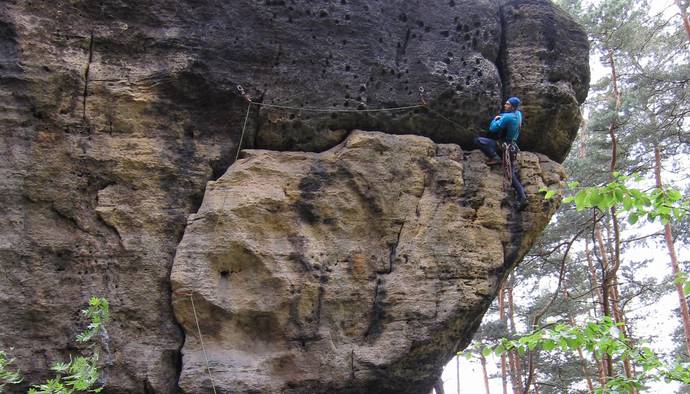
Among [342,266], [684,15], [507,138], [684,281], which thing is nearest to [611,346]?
[684,281]

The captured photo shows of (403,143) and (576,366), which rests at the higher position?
(403,143)

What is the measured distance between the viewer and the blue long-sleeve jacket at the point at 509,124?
20.9 ft

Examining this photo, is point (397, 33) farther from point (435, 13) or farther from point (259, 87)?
point (259, 87)

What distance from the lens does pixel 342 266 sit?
593cm

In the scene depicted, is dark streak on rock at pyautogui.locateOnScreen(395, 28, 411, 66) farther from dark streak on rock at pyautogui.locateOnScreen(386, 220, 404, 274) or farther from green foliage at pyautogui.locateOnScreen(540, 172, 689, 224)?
green foliage at pyautogui.locateOnScreen(540, 172, 689, 224)

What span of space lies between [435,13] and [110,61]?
144 inches

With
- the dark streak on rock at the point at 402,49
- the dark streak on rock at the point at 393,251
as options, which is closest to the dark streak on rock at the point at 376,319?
the dark streak on rock at the point at 393,251

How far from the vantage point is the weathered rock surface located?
5.61 m

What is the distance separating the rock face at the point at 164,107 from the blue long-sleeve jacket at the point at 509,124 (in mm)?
334

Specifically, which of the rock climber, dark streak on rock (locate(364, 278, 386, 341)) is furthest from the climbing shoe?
dark streak on rock (locate(364, 278, 386, 341))

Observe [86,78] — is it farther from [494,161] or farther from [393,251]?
[494,161]

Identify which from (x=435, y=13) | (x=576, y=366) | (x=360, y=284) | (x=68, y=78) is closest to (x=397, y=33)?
(x=435, y=13)

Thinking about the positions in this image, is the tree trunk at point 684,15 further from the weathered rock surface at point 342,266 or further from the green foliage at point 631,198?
the green foliage at point 631,198

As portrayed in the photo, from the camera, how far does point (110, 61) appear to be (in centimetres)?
584
